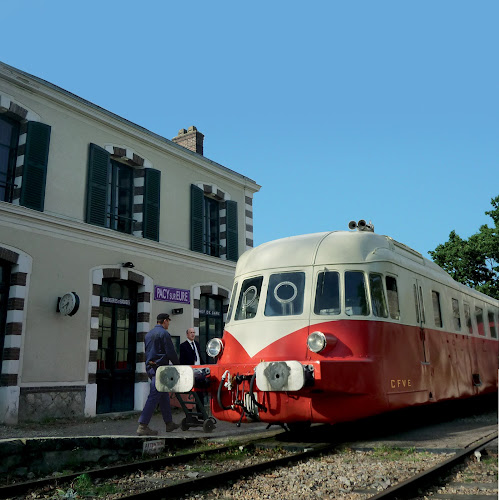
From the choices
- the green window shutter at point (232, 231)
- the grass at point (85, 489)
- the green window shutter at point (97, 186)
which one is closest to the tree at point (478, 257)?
the green window shutter at point (232, 231)

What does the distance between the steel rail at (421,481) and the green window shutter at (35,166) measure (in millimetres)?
9406

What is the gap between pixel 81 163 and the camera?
504 inches

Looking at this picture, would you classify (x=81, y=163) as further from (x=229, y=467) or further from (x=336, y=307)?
(x=229, y=467)

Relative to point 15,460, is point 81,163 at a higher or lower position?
higher

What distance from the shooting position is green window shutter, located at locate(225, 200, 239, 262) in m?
16.9

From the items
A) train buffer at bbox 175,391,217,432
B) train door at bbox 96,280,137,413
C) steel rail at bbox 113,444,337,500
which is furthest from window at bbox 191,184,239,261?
steel rail at bbox 113,444,337,500

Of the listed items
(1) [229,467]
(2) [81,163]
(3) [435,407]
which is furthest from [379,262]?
(2) [81,163]

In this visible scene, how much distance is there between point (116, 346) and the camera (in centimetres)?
1309

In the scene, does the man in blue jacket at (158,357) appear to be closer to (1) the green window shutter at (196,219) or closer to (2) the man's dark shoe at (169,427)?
(2) the man's dark shoe at (169,427)

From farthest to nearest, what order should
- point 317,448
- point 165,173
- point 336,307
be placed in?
point 165,173, point 336,307, point 317,448

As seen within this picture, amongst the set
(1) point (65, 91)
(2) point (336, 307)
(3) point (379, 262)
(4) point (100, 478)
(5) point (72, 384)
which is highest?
(1) point (65, 91)

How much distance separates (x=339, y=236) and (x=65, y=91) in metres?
8.11

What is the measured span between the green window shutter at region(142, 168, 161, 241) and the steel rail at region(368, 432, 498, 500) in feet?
32.5

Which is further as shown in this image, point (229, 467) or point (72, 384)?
point (72, 384)
